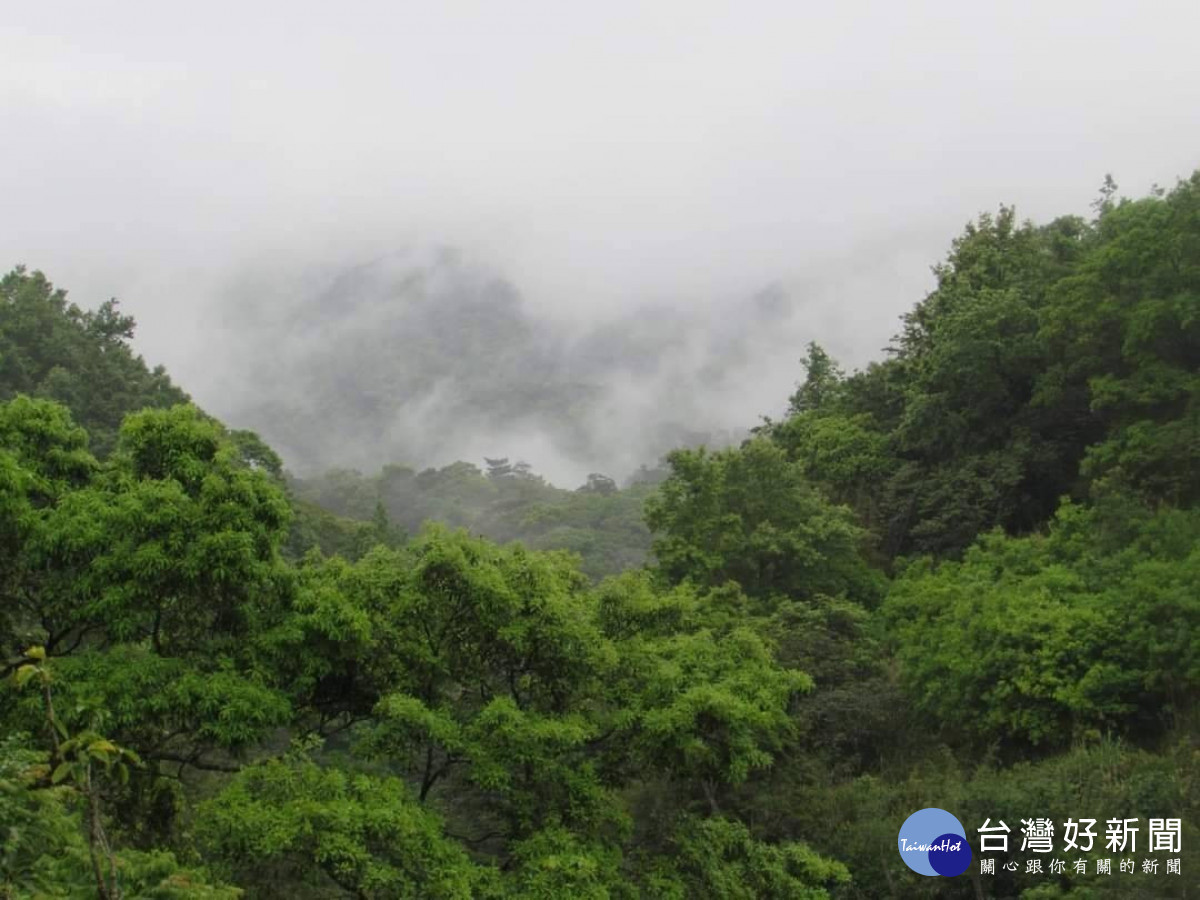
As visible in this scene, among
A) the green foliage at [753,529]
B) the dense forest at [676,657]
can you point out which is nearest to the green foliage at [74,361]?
the green foliage at [753,529]

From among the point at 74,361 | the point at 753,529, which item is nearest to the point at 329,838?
the point at 753,529

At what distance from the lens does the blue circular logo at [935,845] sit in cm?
1188

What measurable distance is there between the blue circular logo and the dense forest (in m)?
0.16

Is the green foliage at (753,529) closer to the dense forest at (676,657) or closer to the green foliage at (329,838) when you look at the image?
the dense forest at (676,657)

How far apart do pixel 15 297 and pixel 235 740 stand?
89.1ft

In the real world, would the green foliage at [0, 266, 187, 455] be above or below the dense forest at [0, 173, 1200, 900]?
above

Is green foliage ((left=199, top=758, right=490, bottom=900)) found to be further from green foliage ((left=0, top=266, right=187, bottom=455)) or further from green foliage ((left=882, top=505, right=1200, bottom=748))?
green foliage ((left=0, top=266, right=187, bottom=455))

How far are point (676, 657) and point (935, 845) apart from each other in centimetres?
444

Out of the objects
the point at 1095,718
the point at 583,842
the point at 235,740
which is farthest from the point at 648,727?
the point at 1095,718

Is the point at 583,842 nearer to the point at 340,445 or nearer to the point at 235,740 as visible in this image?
the point at 235,740

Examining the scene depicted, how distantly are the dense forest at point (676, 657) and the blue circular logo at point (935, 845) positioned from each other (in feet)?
0.51

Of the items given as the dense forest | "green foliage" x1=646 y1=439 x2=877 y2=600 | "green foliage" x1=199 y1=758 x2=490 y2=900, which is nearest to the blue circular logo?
the dense forest

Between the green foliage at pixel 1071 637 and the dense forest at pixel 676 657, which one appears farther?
the green foliage at pixel 1071 637

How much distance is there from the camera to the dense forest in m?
7.84
